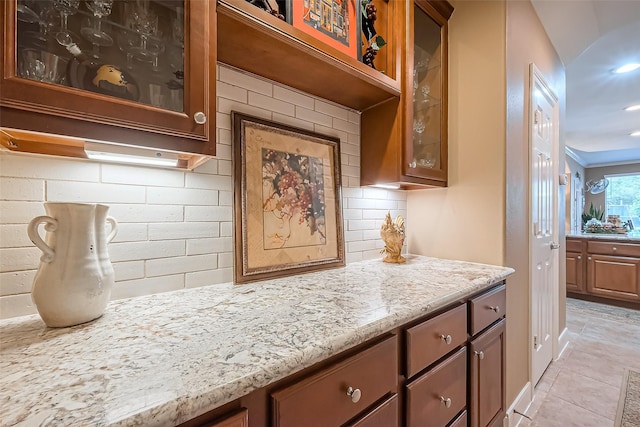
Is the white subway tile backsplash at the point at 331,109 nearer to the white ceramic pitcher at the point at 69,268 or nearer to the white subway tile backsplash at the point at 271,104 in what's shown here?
the white subway tile backsplash at the point at 271,104

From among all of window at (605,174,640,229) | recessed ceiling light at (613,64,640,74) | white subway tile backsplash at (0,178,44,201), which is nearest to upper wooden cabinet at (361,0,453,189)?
white subway tile backsplash at (0,178,44,201)

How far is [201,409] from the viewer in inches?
17.6

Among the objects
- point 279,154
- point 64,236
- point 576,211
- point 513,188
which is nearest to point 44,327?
point 64,236

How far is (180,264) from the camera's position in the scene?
3.33 ft

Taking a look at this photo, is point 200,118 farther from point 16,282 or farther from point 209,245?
point 16,282

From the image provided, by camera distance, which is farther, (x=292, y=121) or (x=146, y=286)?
(x=292, y=121)

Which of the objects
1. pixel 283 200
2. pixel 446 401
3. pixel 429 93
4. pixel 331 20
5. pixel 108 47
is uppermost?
pixel 331 20

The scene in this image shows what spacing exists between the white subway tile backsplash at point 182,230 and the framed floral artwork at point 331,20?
832mm

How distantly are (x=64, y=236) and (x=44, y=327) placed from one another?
0.24m

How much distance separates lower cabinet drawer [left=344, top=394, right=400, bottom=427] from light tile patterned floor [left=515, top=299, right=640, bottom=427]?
145 cm

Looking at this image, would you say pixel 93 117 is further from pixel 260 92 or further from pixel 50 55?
pixel 260 92

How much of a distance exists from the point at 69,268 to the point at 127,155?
32 centimetres

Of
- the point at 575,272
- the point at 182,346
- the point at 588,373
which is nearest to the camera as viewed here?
the point at 182,346

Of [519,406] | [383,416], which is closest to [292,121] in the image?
[383,416]
